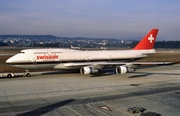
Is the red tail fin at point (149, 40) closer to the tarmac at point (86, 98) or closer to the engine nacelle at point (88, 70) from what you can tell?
the engine nacelle at point (88, 70)

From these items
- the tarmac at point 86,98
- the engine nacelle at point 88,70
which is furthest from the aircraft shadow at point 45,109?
the engine nacelle at point 88,70

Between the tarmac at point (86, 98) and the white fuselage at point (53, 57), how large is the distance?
483cm

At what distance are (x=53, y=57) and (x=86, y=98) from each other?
1442cm

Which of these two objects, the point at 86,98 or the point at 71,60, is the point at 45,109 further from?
the point at 71,60

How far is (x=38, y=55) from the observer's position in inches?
1286

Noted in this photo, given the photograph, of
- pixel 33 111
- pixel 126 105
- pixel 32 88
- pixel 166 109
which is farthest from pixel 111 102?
pixel 32 88

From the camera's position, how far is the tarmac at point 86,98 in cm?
1628

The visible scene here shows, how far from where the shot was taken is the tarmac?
53.4 ft

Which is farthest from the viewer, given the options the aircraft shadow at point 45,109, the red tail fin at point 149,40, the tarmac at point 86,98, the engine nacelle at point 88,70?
the red tail fin at point 149,40

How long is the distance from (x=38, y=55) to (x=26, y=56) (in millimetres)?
1633

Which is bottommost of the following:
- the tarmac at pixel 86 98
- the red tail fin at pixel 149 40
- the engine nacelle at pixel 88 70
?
the tarmac at pixel 86 98

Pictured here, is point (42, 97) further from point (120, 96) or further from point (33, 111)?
point (120, 96)

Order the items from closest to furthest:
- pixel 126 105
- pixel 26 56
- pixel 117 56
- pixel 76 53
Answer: pixel 126 105 → pixel 26 56 → pixel 76 53 → pixel 117 56

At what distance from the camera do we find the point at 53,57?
109ft
